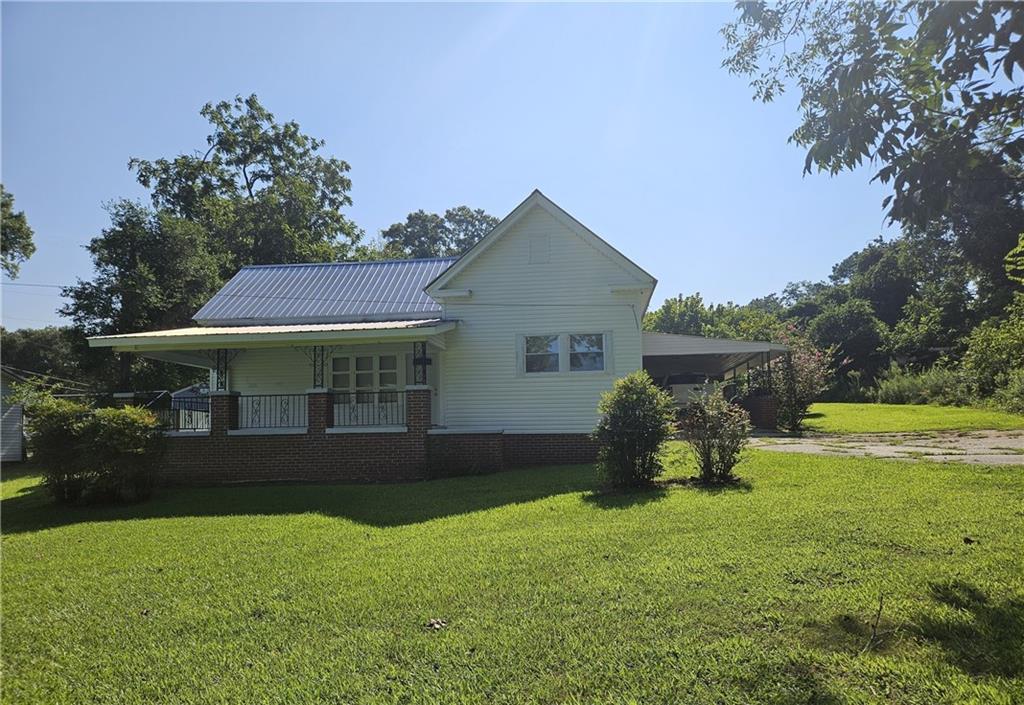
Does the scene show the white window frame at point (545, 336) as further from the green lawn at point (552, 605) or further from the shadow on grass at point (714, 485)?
the green lawn at point (552, 605)

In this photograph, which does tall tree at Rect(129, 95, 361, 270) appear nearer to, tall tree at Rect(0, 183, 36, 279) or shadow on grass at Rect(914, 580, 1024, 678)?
tall tree at Rect(0, 183, 36, 279)

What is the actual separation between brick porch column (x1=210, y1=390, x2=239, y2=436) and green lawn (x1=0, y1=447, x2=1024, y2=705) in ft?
16.8

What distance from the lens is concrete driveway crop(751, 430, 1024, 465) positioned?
11.9 m

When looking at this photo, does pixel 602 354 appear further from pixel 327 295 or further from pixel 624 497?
→ pixel 327 295

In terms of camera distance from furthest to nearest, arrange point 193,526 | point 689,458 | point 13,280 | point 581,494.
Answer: point 13,280, point 689,458, point 581,494, point 193,526

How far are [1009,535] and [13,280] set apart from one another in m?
36.3

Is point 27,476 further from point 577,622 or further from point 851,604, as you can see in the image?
point 851,604

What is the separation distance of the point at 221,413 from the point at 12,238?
23.2 metres

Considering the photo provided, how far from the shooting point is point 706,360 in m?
26.3

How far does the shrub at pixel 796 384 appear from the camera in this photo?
2203 centimetres

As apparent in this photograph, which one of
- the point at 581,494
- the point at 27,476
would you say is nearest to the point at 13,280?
the point at 27,476

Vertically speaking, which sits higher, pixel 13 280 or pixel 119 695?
pixel 13 280

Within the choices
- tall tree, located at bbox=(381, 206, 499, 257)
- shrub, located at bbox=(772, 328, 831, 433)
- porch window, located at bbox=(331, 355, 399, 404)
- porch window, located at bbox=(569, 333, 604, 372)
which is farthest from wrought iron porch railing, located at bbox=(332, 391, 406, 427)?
tall tree, located at bbox=(381, 206, 499, 257)

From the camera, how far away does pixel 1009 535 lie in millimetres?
5891
